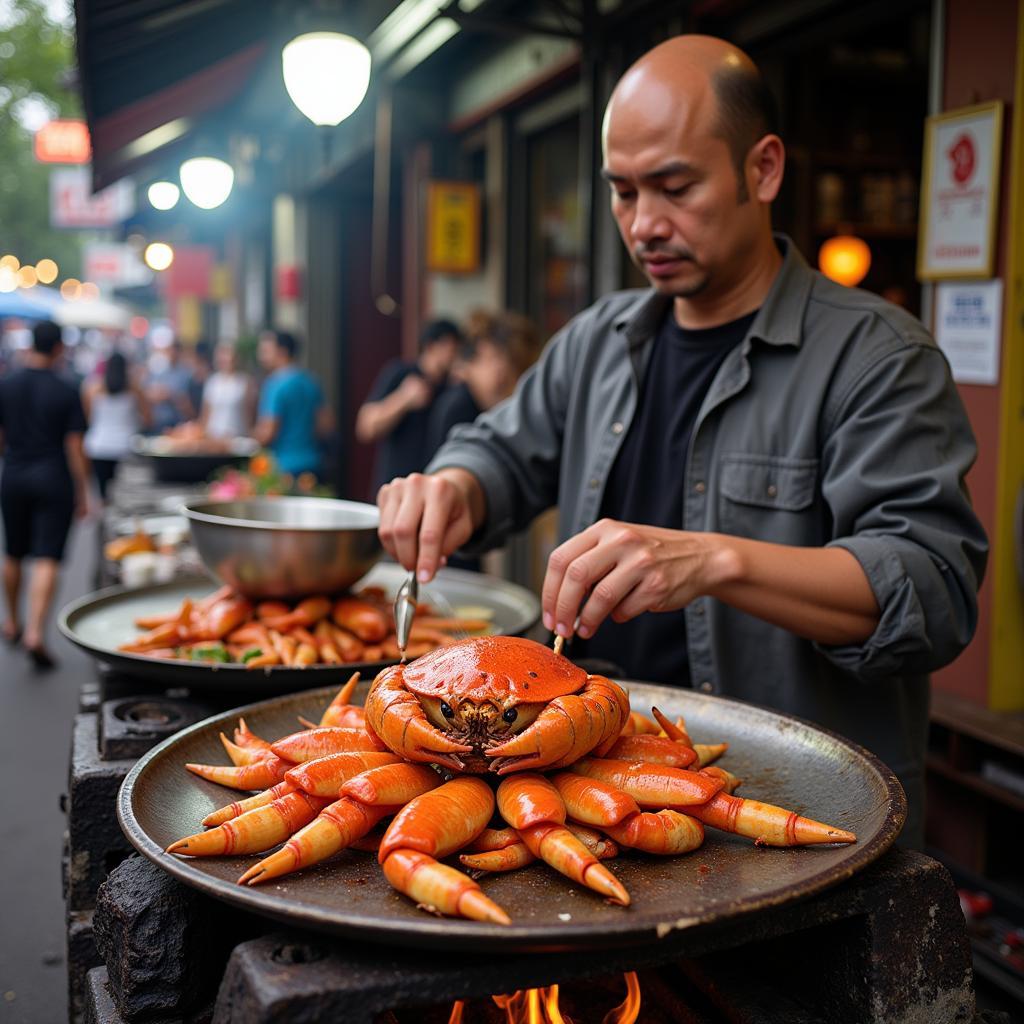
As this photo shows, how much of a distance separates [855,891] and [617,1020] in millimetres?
425

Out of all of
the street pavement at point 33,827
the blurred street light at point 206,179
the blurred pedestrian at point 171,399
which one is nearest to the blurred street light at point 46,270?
the blurred pedestrian at point 171,399

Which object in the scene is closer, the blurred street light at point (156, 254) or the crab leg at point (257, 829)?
the crab leg at point (257, 829)

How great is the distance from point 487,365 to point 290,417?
3860mm

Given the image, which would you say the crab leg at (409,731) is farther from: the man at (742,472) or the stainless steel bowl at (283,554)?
the stainless steel bowl at (283,554)

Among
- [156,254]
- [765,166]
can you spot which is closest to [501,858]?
[765,166]

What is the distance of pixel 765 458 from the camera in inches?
87.4

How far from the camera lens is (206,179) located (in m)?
10.7

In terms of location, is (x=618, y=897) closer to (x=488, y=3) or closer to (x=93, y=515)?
(x=488, y=3)

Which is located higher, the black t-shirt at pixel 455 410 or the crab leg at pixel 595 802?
the black t-shirt at pixel 455 410

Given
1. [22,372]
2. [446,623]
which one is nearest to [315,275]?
[22,372]

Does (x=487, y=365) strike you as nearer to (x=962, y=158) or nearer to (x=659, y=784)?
(x=962, y=158)

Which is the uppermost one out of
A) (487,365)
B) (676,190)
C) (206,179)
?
(206,179)

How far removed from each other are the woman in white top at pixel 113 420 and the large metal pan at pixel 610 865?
10.2 meters

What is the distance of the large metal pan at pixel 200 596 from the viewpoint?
2.11 m
